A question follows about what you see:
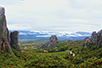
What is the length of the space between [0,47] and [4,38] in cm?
371

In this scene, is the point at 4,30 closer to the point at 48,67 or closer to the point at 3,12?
the point at 3,12

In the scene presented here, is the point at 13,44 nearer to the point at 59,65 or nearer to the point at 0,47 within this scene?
the point at 0,47

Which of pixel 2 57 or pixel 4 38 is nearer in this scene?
pixel 2 57

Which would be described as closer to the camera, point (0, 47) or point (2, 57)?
point (2, 57)

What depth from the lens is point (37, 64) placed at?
38.1 m

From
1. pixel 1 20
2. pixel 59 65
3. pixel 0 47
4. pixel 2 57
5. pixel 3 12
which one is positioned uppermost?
pixel 3 12

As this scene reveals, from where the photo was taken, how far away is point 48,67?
37.3 meters

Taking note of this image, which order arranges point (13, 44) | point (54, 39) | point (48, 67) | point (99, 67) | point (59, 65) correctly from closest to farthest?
point (99, 67) < point (48, 67) < point (59, 65) < point (13, 44) < point (54, 39)

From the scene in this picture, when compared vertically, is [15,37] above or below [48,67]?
above

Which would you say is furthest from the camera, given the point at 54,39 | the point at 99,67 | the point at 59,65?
the point at 54,39

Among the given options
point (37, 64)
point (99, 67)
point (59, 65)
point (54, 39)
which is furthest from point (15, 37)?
point (54, 39)

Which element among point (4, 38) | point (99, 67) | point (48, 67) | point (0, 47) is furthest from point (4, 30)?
point (99, 67)

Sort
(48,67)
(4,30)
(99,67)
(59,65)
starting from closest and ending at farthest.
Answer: (99,67)
(48,67)
(59,65)
(4,30)

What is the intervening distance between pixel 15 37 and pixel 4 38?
33.1 feet
